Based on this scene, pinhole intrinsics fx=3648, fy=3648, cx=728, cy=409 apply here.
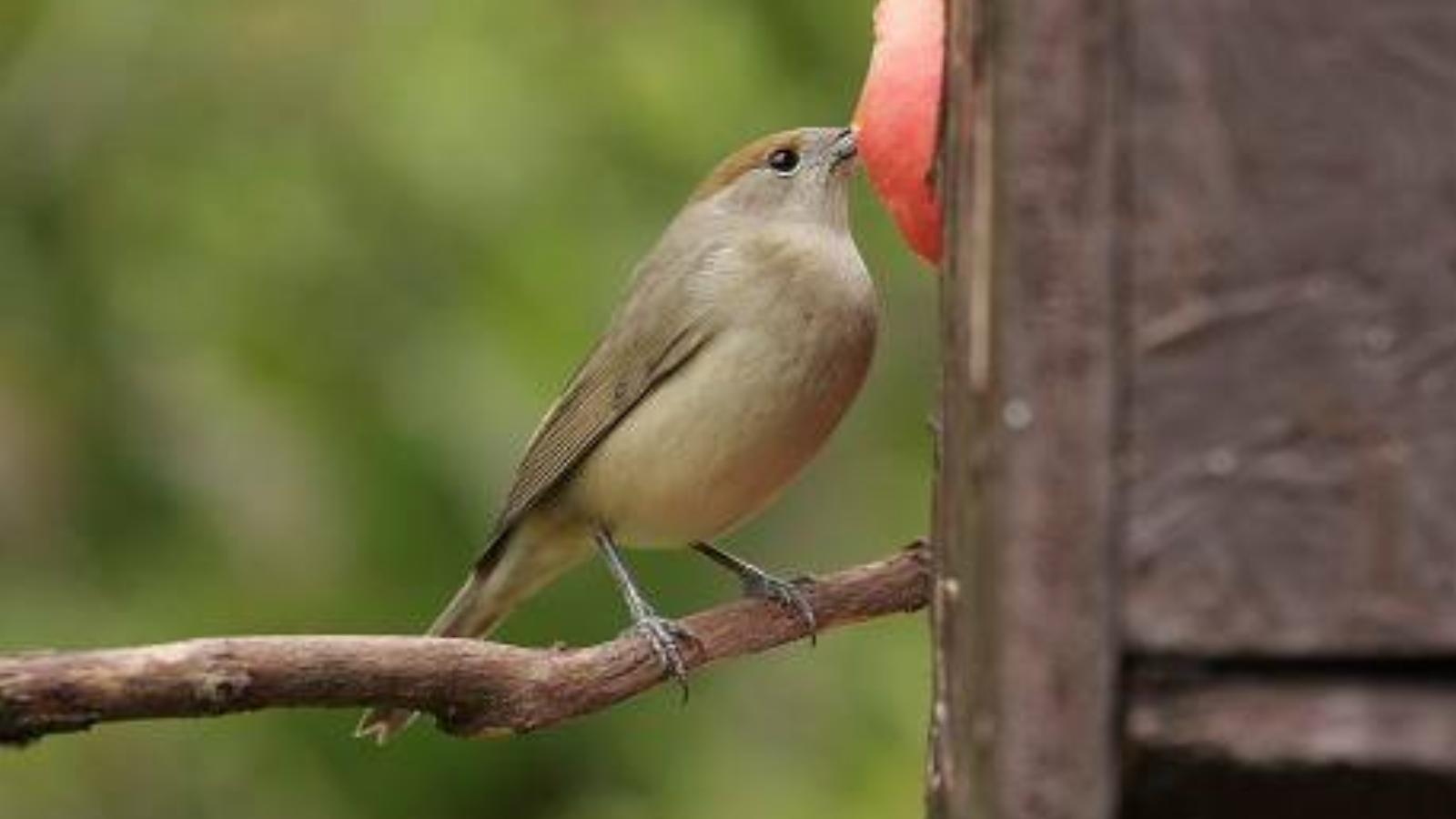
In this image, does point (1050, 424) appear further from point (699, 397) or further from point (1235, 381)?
point (699, 397)

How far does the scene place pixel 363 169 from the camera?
6.82 m

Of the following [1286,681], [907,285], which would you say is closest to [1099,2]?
[1286,681]

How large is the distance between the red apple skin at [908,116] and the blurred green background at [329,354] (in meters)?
2.13

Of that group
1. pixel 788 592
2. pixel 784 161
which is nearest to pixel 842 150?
pixel 784 161

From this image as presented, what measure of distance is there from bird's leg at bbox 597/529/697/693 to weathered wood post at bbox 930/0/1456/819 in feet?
6.23

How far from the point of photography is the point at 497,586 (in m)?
7.07

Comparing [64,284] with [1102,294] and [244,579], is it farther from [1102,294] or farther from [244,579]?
[1102,294]

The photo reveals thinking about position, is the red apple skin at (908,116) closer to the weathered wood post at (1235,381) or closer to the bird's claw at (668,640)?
the bird's claw at (668,640)

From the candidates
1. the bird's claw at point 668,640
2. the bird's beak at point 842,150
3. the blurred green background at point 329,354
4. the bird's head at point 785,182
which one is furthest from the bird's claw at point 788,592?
the bird's beak at point 842,150

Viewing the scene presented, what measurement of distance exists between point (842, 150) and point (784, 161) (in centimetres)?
15

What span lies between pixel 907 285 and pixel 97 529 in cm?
215

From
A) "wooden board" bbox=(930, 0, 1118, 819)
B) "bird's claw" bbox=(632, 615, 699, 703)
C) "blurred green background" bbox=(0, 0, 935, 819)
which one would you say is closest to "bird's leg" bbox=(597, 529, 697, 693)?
"bird's claw" bbox=(632, 615, 699, 703)

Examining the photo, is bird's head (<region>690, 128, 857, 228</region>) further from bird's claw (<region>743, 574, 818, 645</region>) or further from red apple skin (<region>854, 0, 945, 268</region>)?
red apple skin (<region>854, 0, 945, 268</region>)

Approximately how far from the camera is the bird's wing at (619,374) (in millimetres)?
7031
